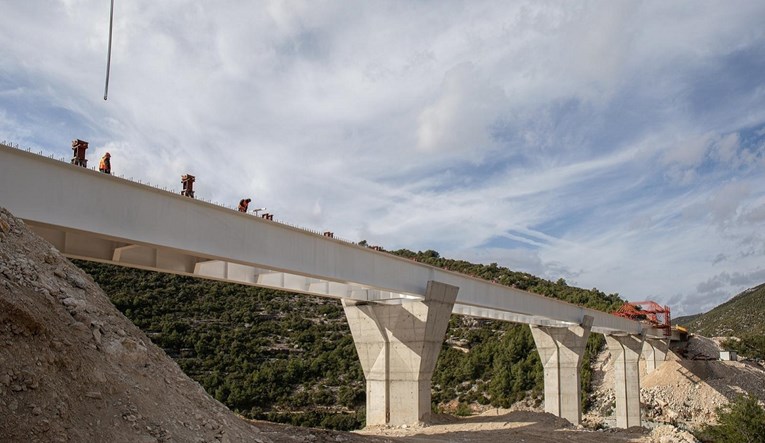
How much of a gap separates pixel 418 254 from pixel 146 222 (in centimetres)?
7437

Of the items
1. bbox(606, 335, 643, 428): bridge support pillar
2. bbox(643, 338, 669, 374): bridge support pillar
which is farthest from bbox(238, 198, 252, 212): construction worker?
bbox(643, 338, 669, 374): bridge support pillar

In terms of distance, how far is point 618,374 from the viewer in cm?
5009

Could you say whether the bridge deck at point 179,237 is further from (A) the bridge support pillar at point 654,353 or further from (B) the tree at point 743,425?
(A) the bridge support pillar at point 654,353

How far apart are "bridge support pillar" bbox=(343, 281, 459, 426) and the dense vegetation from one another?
18404 mm

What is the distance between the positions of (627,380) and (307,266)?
38.4m

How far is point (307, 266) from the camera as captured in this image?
63.7ft

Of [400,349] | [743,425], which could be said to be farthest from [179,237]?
[743,425]

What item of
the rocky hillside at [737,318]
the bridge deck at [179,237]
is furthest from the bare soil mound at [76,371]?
the rocky hillside at [737,318]

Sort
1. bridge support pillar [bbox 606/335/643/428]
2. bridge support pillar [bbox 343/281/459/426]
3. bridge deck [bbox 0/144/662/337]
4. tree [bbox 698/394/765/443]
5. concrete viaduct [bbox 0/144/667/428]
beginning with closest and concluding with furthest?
1. bridge deck [bbox 0/144/662/337]
2. concrete viaduct [bbox 0/144/667/428]
3. bridge support pillar [bbox 343/281/459/426]
4. tree [bbox 698/394/765/443]
5. bridge support pillar [bbox 606/335/643/428]

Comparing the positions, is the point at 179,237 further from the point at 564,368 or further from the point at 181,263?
the point at 564,368

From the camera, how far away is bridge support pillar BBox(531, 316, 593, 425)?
38.6 m

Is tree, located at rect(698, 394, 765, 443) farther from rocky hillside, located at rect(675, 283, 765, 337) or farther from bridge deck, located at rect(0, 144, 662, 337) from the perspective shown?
rocky hillside, located at rect(675, 283, 765, 337)

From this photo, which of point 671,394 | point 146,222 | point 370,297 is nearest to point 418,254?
point 671,394

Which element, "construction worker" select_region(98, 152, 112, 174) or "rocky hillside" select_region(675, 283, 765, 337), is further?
"rocky hillside" select_region(675, 283, 765, 337)
